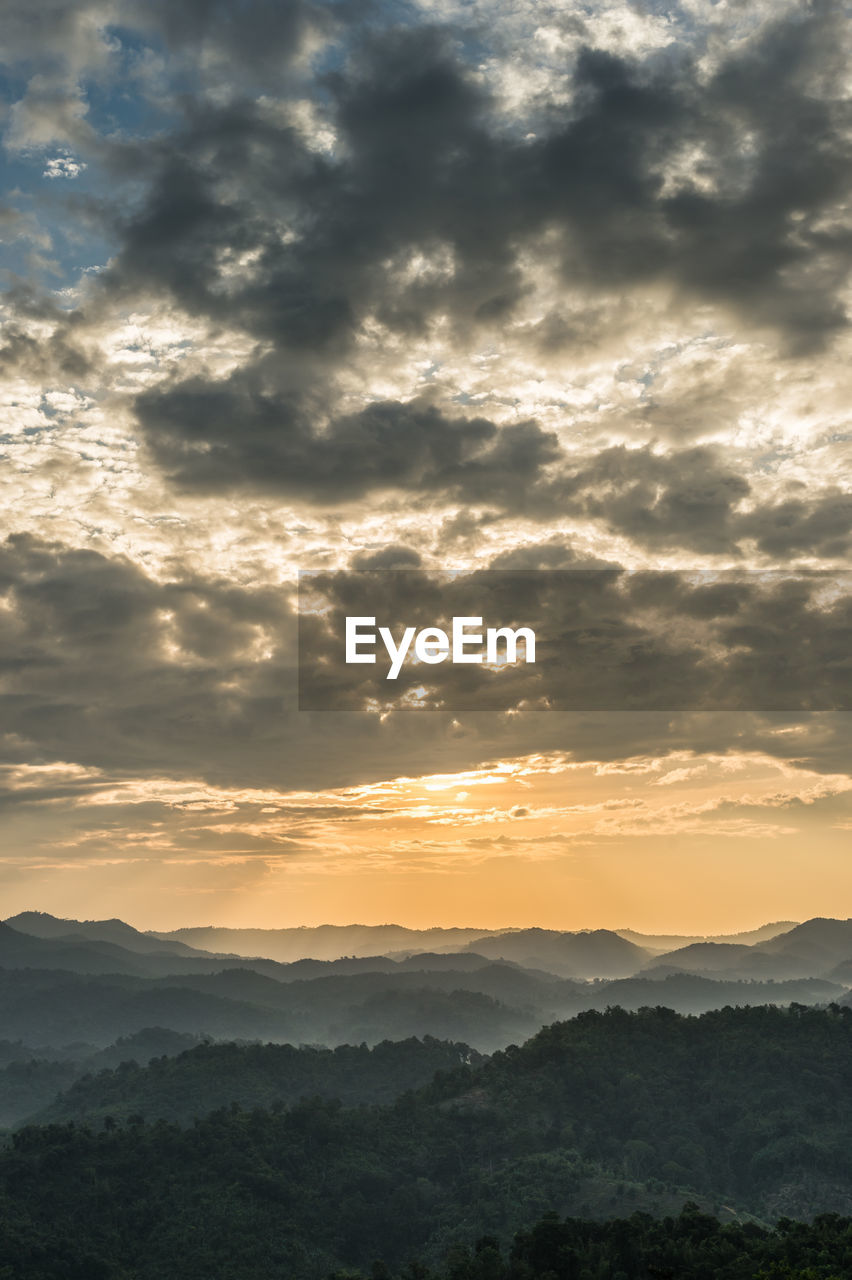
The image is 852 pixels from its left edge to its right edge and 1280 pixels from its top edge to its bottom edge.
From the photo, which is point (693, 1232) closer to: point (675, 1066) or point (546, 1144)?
point (546, 1144)

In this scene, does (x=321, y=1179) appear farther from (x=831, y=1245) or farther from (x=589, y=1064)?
(x=831, y=1245)

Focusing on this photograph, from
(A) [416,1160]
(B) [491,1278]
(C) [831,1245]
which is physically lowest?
(A) [416,1160]

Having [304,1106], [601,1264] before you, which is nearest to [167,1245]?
[304,1106]

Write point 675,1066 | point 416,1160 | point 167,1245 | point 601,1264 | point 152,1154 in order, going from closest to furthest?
1. point 601,1264
2. point 167,1245
3. point 152,1154
4. point 416,1160
5. point 675,1066

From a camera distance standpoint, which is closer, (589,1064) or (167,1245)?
(167,1245)

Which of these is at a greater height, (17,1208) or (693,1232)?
(693,1232)

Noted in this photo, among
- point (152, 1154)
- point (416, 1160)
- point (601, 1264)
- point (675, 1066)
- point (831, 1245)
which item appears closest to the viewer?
point (831, 1245)

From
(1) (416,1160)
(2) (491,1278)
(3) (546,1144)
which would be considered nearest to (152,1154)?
(1) (416,1160)

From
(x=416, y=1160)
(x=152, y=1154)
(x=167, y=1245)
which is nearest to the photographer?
(x=167, y=1245)

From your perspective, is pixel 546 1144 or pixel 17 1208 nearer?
pixel 17 1208

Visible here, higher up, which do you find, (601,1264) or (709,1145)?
(601,1264)
